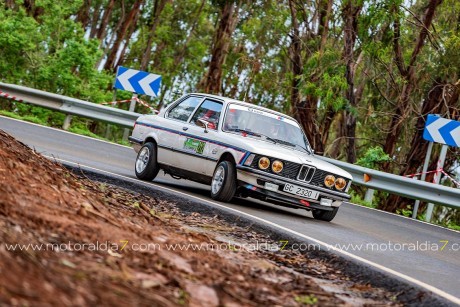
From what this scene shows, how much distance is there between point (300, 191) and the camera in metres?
12.1

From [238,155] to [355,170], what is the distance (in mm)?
7275

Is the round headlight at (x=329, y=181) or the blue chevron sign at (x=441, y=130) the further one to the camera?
the blue chevron sign at (x=441, y=130)

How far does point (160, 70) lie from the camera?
52438mm

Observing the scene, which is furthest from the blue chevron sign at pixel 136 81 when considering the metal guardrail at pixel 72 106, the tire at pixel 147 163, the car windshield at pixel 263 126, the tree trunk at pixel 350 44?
the car windshield at pixel 263 126

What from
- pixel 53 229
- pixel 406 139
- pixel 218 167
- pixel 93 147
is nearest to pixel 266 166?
pixel 218 167

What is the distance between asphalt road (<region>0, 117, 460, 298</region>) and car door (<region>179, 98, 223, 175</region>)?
0.40m

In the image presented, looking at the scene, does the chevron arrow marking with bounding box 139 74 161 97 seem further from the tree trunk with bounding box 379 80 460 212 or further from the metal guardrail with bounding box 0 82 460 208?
the tree trunk with bounding box 379 80 460 212

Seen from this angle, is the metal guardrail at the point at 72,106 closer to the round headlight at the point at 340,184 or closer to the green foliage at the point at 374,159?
the green foliage at the point at 374,159

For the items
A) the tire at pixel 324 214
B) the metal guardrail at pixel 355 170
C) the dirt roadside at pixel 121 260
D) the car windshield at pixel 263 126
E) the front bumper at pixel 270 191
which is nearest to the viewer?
the dirt roadside at pixel 121 260

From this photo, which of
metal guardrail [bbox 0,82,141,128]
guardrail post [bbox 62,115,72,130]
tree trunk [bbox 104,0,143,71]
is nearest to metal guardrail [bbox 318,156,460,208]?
metal guardrail [bbox 0,82,141,128]

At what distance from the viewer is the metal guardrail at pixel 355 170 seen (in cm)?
1698

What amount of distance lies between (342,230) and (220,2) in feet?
73.9

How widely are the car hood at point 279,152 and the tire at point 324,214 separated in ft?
1.65

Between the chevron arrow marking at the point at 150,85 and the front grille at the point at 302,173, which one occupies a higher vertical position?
the chevron arrow marking at the point at 150,85
